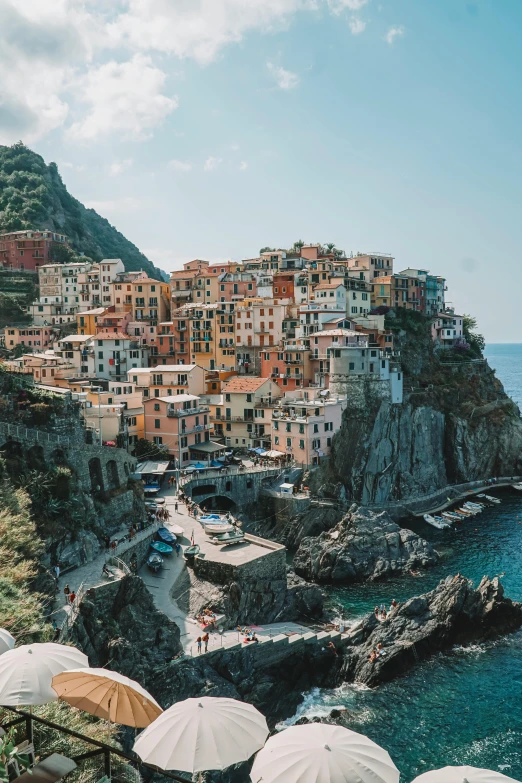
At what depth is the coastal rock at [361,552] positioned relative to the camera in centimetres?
4809

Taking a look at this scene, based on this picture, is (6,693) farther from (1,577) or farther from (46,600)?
(46,600)

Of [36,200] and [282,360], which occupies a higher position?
[36,200]

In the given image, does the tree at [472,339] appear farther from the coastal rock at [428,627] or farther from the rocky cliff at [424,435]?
the coastal rock at [428,627]

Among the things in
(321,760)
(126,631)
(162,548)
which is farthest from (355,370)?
(321,760)

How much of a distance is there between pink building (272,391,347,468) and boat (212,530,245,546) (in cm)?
2000

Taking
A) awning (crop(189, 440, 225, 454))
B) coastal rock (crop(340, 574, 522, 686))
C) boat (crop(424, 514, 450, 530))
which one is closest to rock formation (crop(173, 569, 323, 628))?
coastal rock (crop(340, 574, 522, 686))

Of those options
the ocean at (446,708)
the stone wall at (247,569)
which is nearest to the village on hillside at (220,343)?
the stone wall at (247,569)

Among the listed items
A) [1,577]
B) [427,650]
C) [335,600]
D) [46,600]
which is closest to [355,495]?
[335,600]

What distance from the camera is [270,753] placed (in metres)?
10.5

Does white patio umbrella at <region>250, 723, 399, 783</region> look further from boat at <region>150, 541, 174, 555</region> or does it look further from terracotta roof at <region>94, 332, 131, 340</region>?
terracotta roof at <region>94, 332, 131, 340</region>

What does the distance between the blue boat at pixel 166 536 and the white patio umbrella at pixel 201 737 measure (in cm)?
3102

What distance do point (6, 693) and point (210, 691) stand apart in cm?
1955

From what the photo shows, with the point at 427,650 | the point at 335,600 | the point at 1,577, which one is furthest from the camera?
the point at 335,600

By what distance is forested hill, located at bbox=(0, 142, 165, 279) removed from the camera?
115 metres
